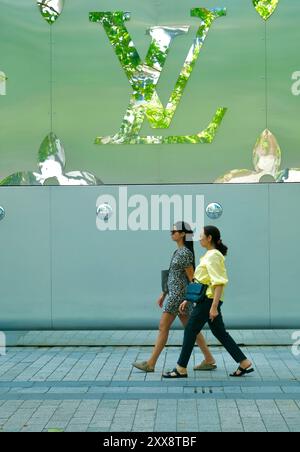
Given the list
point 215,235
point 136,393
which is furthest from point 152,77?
point 136,393

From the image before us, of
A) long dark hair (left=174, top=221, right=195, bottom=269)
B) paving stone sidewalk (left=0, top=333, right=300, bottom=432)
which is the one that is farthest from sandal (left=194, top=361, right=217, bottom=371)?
long dark hair (left=174, top=221, right=195, bottom=269)

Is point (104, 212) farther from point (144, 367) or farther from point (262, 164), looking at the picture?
point (144, 367)

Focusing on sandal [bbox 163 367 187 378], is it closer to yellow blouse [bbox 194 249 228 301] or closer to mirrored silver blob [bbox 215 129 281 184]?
yellow blouse [bbox 194 249 228 301]

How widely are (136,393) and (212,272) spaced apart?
154 centimetres

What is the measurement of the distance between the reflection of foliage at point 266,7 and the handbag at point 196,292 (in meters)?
4.67

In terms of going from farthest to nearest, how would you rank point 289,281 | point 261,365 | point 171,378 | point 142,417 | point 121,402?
1. point 289,281
2. point 261,365
3. point 171,378
4. point 121,402
5. point 142,417

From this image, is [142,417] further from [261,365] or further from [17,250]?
[17,250]

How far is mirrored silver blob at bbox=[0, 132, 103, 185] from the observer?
40.9 feet

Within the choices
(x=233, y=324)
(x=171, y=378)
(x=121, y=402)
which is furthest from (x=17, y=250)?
(x=121, y=402)

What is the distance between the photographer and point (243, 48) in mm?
12406

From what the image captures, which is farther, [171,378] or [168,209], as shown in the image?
[168,209]

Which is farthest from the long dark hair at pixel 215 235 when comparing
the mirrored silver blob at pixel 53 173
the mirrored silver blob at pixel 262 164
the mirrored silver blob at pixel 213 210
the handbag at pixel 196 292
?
the mirrored silver blob at pixel 53 173

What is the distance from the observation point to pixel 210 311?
9.33m

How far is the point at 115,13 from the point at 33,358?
491 cm
